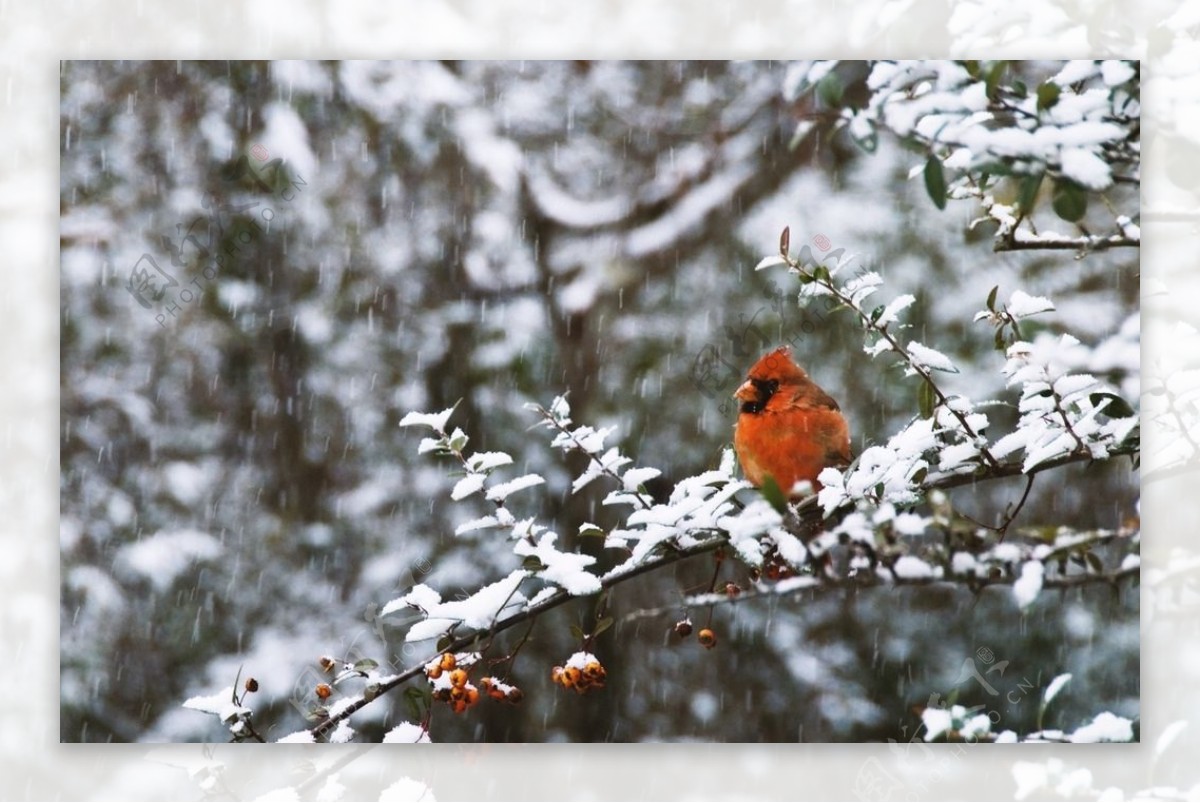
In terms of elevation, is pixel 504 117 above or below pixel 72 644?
above

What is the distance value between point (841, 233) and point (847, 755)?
3.53ft

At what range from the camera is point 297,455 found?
2682 millimetres

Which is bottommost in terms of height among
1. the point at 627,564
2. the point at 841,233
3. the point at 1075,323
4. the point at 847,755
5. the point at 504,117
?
the point at 847,755

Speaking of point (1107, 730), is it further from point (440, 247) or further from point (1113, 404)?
point (440, 247)

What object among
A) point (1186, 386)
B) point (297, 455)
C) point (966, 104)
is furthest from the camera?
point (297, 455)

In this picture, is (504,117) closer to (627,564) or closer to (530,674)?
(627,564)

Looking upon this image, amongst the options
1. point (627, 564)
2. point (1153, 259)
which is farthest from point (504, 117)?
point (1153, 259)

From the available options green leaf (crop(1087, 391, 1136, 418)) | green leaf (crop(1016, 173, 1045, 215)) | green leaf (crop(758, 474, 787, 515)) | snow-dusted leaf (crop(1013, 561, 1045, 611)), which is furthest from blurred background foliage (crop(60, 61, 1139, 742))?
green leaf (crop(758, 474, 787, 515))

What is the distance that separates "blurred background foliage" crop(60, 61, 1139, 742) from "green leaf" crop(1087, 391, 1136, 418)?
305 millimetres

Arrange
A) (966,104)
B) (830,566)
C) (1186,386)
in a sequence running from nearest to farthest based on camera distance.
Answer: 1. (966,104)
2. (830,566)
3. (1186,386)

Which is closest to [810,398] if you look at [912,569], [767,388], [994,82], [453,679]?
[767,388]

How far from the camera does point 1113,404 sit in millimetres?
2203

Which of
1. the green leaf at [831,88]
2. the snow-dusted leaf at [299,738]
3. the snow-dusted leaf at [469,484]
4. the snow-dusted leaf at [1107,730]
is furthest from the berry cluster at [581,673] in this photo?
the green leaf at [831,88]

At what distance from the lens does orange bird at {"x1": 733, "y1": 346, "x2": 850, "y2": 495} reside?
2.41 metres
